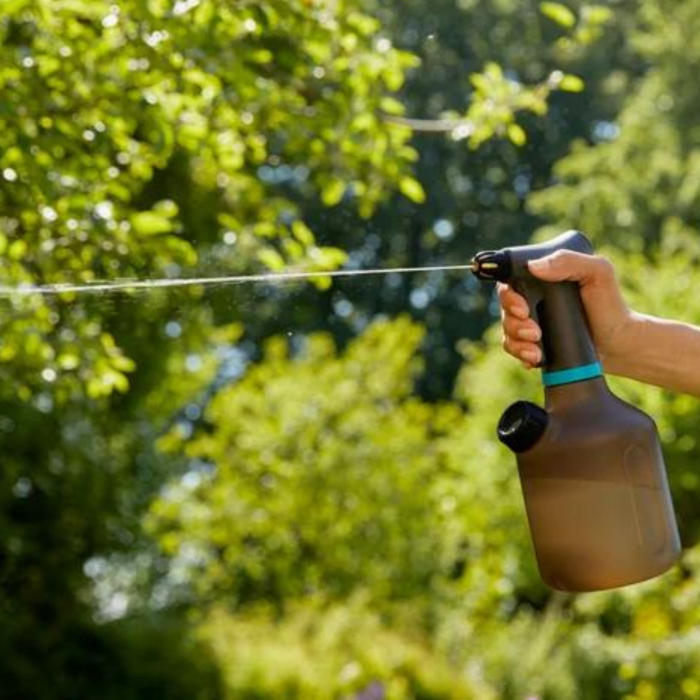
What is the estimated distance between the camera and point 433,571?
13.0m

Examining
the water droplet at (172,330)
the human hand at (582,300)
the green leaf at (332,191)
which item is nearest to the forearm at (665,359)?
the human hand at (582,300)

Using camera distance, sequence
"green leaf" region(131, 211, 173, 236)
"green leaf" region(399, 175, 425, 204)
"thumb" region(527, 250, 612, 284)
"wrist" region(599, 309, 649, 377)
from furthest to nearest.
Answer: "green leaf" region(399, 175, 425, 204) < "green leaf" region(131, 211, 173, 236) < "wrist" region(599, 309, 649, 377) < "thumb" region(527, 250, 612, 284)

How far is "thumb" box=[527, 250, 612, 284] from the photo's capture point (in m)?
1.64

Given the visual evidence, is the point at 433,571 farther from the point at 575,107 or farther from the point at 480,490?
the point at 575,107

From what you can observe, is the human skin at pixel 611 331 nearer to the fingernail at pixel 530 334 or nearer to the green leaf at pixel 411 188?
the fingernail at pixel 530 334

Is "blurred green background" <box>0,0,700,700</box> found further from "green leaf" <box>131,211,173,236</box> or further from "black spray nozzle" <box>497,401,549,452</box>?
"black spray nozzle" <box>497,401,549,452</box>

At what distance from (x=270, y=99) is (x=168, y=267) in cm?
50

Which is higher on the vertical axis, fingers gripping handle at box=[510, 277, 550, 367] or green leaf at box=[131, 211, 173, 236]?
fingers gripping handle at box=[510, 277, 550, 367]

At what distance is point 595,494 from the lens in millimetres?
1646

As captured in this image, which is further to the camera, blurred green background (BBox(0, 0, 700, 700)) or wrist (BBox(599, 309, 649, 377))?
blurred green background (BBox(0, 0, 700, 700))

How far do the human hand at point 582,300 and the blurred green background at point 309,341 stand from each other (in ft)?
1.92

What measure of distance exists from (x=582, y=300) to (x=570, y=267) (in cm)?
7

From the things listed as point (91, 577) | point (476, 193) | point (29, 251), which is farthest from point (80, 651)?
point (476, 193)

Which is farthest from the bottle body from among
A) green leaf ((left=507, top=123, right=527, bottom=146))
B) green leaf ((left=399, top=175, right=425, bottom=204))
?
green leaf ((left=507, top=123, right=527, bottom=146))
